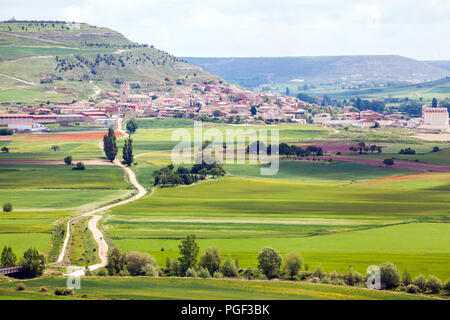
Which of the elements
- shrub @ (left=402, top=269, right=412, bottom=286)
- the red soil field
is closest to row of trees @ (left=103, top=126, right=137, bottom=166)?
the red soil field

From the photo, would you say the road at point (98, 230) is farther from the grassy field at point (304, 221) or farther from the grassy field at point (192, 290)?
the grassy field at point (192, 290)

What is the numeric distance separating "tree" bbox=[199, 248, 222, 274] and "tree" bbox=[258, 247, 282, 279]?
2488 mm

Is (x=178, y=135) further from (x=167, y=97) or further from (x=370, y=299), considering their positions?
(x=370, y=299)

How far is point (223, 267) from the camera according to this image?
43.1 m

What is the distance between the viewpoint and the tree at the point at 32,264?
42250 mm

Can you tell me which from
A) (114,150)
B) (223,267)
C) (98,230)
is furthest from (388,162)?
(223,267)

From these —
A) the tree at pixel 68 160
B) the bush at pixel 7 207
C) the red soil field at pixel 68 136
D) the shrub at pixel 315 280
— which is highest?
the red soil field at pixel 68 136

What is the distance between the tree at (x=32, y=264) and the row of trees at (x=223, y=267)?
12.7 feet

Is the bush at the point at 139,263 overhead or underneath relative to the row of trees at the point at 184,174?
underneath

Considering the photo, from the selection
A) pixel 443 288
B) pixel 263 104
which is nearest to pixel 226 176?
pixel 443 288

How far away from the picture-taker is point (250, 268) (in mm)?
43594

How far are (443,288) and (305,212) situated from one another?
71.6 ft

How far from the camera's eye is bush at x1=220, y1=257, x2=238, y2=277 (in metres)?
42.6

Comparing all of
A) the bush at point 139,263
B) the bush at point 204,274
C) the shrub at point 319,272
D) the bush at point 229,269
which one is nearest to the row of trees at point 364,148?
the shrub at point 319,272
